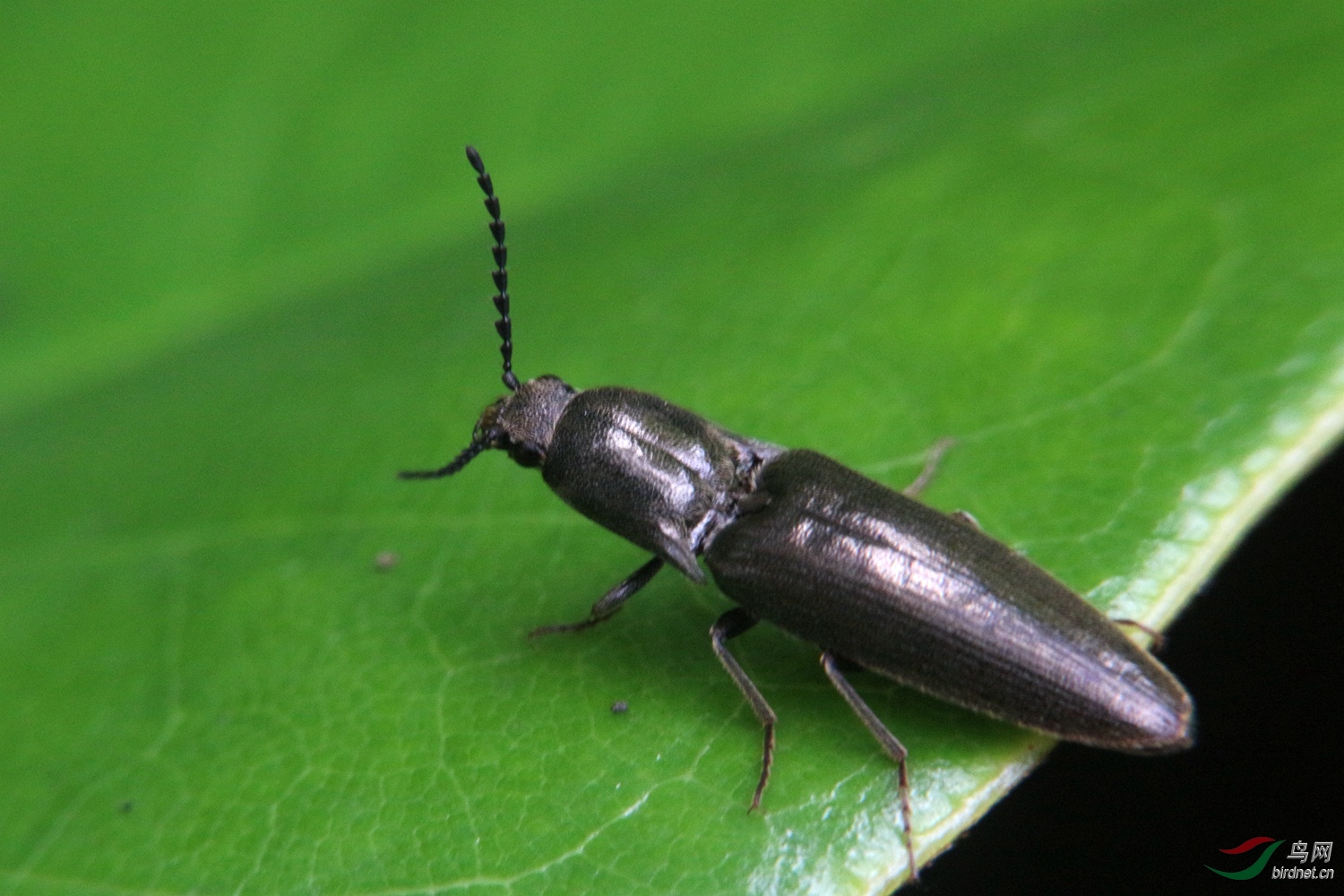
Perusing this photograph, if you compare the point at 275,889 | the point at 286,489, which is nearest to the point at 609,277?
the point at 286,489

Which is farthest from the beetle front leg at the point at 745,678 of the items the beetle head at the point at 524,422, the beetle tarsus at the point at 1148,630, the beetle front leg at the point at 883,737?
the beetle tarsus at the point at 1148,630

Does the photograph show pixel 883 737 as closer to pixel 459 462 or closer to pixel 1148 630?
pixel 1148 630

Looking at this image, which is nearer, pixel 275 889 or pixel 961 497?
pixel 275 889

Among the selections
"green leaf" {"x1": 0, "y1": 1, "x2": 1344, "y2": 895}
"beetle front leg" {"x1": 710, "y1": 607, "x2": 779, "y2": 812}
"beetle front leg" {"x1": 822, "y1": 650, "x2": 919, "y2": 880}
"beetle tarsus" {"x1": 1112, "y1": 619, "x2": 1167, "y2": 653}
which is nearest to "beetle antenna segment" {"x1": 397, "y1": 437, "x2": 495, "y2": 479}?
"green leaf" {"x1": 0, "y1": 1, "x2": 1344, "y2": 895}

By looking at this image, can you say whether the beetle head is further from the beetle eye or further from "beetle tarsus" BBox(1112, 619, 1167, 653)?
"beetle tarsus" BBox(1112, 619, 1167, 653)

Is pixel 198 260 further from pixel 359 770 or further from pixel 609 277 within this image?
pixel 359 770

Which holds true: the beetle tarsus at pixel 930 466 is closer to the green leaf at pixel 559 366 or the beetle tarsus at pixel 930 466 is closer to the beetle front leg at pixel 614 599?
the green leaf at pixel 559 366

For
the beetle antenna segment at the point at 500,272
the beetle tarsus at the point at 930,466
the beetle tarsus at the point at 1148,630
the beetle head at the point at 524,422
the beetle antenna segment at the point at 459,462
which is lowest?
the beetle tarsus at the point at 1148,630

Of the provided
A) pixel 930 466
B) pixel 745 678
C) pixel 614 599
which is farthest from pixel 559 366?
pixel 745 678
